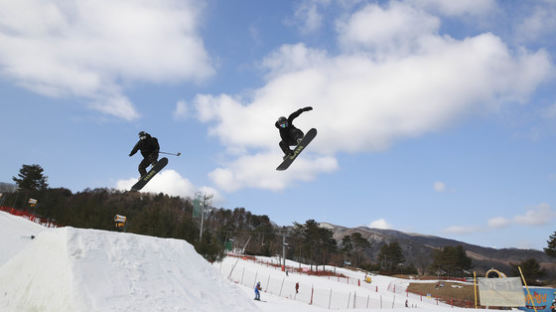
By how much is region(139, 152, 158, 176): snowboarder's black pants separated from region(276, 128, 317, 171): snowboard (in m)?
5.06

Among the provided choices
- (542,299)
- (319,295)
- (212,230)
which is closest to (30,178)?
(212,230)

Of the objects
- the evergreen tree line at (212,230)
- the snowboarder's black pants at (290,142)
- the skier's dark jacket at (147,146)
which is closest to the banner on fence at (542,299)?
the snowboarder's black pants at (290,142)

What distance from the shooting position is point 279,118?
10.9 meters

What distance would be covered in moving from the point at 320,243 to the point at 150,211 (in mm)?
64833

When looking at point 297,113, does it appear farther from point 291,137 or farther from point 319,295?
point 319,295

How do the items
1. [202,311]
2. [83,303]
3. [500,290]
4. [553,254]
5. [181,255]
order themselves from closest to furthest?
1. [83,303]
2. [202,311]
3. [181,255]
4. [500,290]
5. [553,254]

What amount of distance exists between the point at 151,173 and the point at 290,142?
254 inches

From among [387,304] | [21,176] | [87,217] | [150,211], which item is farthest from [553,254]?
[21,176]

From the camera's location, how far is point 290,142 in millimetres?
11586

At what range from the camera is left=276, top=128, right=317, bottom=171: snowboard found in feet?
40.3

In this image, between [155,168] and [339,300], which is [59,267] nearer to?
[155,168]

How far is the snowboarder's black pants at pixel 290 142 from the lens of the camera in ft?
37.0

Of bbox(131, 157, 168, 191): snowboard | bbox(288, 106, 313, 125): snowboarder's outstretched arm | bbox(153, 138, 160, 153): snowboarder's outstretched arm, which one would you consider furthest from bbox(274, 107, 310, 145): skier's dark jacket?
bbox(131, 157, 168, 191): snowboard

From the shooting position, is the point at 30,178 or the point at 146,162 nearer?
the point at 146,162
